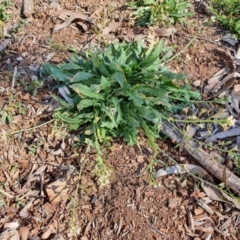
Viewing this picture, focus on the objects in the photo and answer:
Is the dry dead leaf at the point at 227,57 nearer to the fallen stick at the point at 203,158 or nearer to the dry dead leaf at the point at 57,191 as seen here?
the fallen stick at the point at 203,158

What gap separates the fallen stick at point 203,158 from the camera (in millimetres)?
2744

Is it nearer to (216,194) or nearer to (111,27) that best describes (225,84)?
(216,194)

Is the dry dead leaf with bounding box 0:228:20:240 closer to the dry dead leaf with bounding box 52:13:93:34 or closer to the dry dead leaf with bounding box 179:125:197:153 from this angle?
the dry dead leaf with bounding box 179:125:197:153

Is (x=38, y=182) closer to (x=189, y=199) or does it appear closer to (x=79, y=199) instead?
(x=79, y=199)

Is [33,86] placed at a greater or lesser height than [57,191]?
greater

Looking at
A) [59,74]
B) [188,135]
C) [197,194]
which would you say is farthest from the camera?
[59,74]

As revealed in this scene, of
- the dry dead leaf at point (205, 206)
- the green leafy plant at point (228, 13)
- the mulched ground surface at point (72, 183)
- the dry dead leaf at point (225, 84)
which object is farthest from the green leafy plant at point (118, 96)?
the green leafy plant at point (228, 13)

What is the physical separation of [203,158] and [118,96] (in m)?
0.74

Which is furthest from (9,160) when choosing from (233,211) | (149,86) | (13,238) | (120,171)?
(233,211)

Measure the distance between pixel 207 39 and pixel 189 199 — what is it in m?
1.57

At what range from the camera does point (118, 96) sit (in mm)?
2967

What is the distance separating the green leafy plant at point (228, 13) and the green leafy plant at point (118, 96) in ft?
3.13

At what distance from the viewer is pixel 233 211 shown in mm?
2715

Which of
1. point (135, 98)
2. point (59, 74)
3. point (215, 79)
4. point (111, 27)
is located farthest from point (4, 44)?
point (215, 79)
